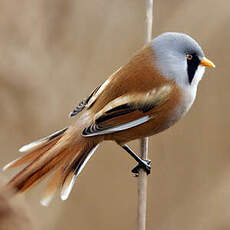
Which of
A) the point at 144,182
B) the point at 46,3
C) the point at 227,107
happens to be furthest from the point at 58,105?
the point at 227,107

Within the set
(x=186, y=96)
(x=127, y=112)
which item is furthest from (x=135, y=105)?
(x=186, y=96)

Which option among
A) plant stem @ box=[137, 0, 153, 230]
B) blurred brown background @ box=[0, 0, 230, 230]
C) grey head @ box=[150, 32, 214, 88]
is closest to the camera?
plant stem @ box=[137, 0, 153, 230]

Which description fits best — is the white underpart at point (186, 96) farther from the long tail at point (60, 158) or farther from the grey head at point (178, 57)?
the long tail at point (60, 158)

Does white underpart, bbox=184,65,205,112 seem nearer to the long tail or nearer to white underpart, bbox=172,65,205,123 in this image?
white underpart, bbox=172,65,205,123

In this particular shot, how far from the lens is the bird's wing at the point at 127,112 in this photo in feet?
6.60

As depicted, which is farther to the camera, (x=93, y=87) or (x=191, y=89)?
(x=93, y=87)

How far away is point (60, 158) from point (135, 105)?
0.39 meters

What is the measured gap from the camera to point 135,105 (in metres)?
2.03

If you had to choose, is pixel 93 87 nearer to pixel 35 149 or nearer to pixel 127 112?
pixel 127 112

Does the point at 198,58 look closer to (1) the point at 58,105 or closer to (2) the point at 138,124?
(2) the point at 138,124

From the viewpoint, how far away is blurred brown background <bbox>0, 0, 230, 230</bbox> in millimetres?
2322

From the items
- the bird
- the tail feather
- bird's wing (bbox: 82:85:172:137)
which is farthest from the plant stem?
the tail feather

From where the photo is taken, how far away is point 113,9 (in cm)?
259

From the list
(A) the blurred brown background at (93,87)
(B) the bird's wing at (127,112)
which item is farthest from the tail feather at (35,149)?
(A) the blurred brown background at (93,87)
